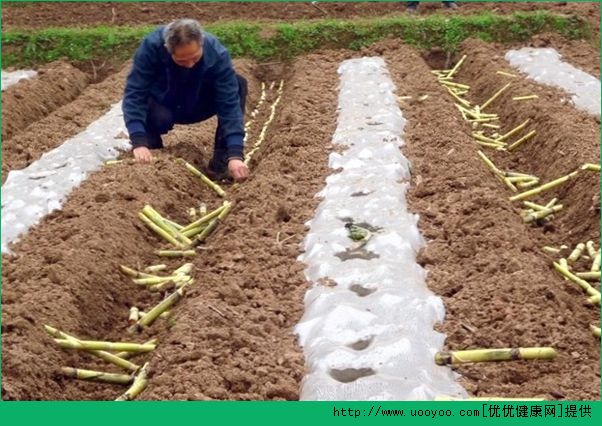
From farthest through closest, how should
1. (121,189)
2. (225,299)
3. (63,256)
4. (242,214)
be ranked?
1. (121,189)
2. (242,214)
3. (63,256)
4. (225,299)

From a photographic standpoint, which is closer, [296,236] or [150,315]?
[150,315]

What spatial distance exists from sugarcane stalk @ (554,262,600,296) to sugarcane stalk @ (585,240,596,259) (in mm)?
347

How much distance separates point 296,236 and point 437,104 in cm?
334

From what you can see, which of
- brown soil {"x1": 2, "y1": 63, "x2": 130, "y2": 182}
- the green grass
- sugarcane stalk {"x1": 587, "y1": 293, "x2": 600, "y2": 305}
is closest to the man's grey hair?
brown soil {"x1": 2, "y1": 63, "x2": 130, "y2": 182}

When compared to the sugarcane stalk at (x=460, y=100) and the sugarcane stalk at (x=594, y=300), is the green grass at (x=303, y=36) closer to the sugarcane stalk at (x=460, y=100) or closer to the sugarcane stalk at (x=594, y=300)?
the sugarcane stalk at (x=460, y=100)

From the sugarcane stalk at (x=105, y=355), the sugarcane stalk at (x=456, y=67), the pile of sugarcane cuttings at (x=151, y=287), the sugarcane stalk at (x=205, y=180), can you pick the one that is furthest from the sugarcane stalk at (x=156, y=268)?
the sugarcane stalk at (x=456, y=67)

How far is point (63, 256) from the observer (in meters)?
4.83

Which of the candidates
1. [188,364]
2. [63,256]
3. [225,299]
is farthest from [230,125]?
[188,364]

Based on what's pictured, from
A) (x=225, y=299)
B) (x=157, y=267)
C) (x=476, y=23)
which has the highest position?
(x=225, y=299)

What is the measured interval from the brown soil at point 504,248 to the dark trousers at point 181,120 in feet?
4.72

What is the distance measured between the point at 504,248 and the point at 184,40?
238cm

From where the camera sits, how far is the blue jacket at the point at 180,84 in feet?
19.7

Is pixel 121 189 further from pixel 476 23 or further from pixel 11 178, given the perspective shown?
pixel 476 23

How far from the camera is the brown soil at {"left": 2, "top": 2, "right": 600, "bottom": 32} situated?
1352 centimetres
